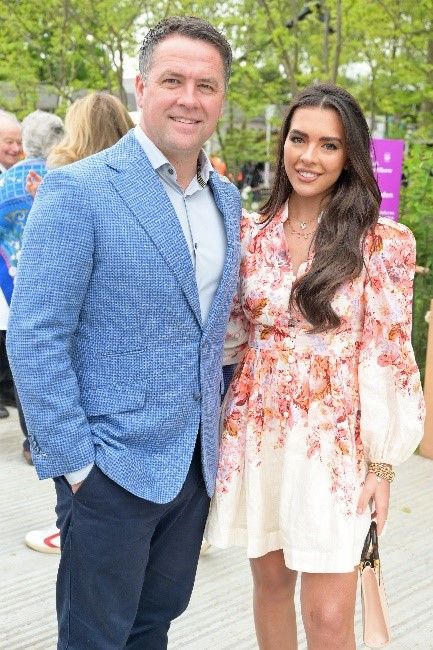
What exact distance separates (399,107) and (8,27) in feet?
16.4

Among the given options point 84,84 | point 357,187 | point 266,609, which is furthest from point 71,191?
point 84,84

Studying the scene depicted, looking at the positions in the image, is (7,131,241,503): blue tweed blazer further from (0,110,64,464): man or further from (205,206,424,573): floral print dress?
(0,110,64,464): man

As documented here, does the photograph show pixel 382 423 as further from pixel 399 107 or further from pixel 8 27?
pixel 8 27

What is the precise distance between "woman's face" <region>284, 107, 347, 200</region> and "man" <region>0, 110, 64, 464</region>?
7.61 ft

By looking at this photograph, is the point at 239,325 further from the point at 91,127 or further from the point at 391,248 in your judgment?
the point at 91,127

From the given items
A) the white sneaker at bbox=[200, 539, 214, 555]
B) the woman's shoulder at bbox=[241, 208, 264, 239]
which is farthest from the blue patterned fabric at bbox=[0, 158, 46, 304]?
the woman's shoulder at bbox=[241, 208, 264, 239]

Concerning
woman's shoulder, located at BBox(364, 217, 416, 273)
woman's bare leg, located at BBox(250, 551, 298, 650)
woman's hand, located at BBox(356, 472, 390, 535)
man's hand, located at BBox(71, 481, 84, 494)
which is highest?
woman's shoulder, located at BBox(364, 217, 416, 273)

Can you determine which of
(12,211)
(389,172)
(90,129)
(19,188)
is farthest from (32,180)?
(389,172)

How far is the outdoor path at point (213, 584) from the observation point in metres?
3.31

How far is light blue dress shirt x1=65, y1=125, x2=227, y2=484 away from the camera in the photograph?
2.26 m

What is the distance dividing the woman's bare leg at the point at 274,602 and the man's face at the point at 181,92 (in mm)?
1256

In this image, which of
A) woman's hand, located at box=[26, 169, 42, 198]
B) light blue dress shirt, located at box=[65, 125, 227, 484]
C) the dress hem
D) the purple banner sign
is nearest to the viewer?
light blue dress shirt, located at box=[65, 125, 227, 484]

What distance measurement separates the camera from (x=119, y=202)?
212 centimetres

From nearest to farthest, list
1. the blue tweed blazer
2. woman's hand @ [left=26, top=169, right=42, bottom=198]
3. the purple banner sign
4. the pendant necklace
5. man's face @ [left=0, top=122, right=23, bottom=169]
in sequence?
the blue tweed blazer, the pendant necklace, woman's hand @ [left=26, top=169, right=42, bottom=198], man's face @ [left=0, top=122, right=23, bottom=169], the purple banner sign
